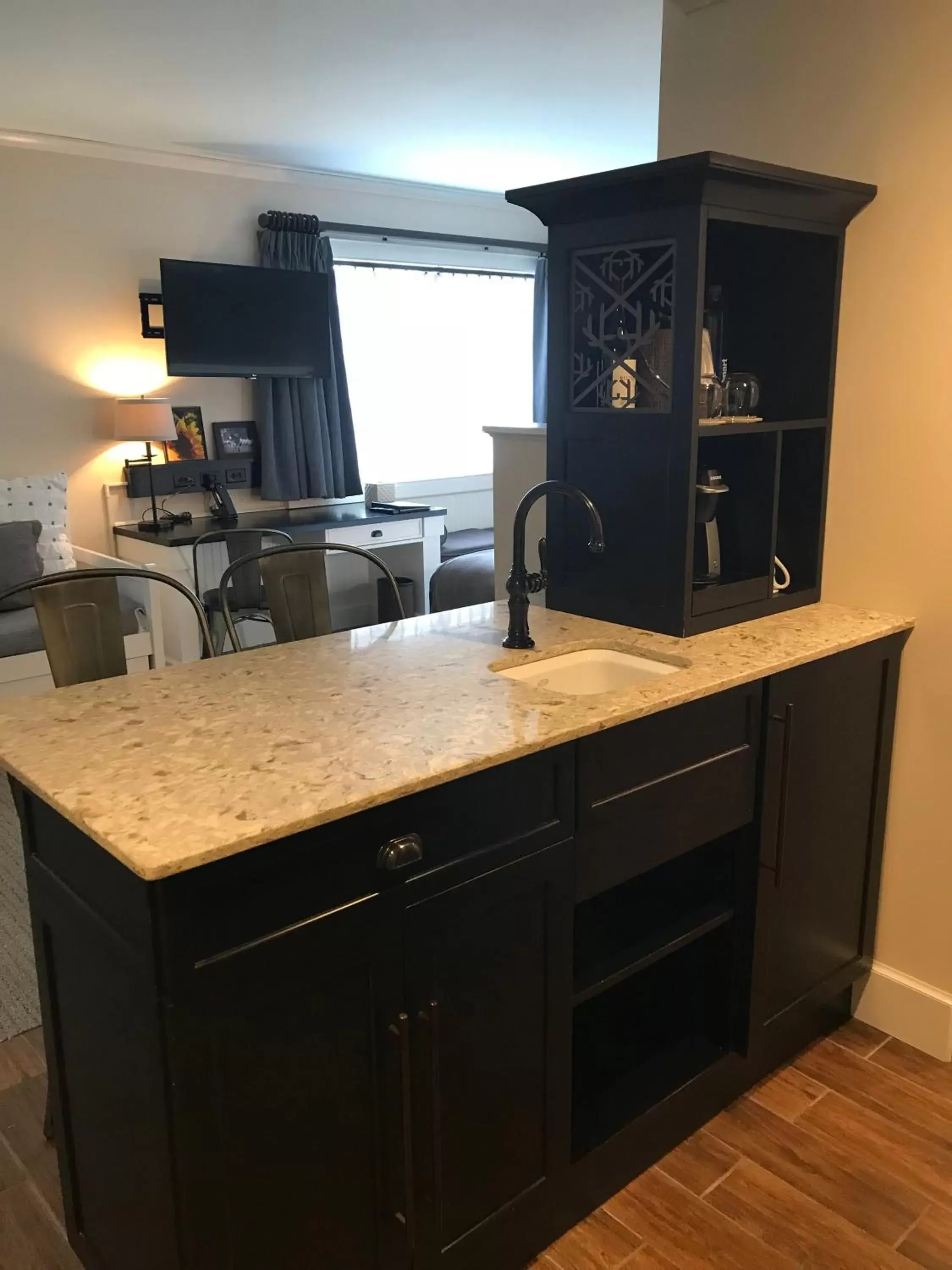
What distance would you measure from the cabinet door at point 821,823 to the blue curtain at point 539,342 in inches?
181

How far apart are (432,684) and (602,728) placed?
36 centimetres

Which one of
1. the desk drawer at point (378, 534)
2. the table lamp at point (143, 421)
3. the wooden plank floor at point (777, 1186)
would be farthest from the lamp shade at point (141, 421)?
the wooden plank floor at point (777, 1186)

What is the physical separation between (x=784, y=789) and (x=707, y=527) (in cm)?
64

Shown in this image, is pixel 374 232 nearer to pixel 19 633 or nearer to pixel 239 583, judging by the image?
pixel 239 583

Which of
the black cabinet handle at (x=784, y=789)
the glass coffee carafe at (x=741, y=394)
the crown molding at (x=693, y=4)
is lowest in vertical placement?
the black cabinet handle at (x=784, y=789)

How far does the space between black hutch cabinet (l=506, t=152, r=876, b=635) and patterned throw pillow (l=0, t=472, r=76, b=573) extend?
2890 mm

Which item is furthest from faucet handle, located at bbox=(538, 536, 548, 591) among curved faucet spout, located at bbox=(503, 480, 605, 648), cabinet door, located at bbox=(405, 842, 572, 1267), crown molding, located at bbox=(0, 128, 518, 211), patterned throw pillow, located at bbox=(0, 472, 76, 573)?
crown molding, located at bbox=(0, 128, 518, 211)

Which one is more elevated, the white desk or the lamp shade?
the lamp shade

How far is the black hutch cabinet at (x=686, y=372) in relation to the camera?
1.98 metres

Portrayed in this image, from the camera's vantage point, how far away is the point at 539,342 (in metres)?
6.64

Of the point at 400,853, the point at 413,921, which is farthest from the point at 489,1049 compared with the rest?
the point at 400,853

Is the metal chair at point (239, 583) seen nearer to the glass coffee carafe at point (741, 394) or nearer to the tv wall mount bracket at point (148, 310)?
the tv wall mount bracket at point (148, 310)

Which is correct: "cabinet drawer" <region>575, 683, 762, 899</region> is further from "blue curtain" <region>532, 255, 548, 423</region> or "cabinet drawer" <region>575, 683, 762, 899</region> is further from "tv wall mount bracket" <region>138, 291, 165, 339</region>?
"blue curtain" <region>532, 255, 548, 423</region>

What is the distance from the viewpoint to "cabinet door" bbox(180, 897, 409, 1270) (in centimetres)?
124
